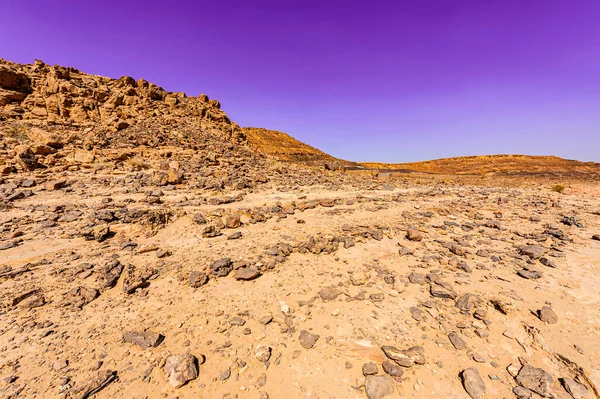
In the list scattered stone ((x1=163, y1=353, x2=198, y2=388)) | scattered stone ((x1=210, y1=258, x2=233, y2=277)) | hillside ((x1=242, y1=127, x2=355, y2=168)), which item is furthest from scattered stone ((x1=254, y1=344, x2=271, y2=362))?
hillside ((x1=242, y1=127, x2=355, y2=168))

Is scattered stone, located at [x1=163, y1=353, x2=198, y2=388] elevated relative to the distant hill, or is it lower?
lower

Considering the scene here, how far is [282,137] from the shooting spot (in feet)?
→ 215

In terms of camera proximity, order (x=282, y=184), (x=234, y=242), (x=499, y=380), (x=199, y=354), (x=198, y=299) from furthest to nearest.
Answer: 1. (x=282, y=184)
2. (x=234, y=242)
3. (x=198, y=299)
4. (x=199, y=354)
5. (x=499, y=380)

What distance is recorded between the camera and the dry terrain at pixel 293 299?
9.87 ft

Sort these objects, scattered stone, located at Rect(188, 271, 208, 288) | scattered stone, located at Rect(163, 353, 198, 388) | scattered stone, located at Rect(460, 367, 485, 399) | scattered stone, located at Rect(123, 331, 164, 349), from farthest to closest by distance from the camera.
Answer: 1. scattered stone, located at Rect(188, 271, 208, 288)
2. scattered stone, located at Rect(123, 331, 164, 349)
3. scattered stone, located at Rect(163, 353, 198, 388)
4. scattered stone, located at Rect(460, 367, 485, 399)

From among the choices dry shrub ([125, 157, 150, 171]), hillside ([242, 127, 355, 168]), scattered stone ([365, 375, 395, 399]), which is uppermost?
hillside ([242, 127, 355, 168])

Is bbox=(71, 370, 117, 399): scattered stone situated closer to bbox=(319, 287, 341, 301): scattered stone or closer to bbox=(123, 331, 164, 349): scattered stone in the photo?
bbox=(123, 331, 164, 349): scattered stone

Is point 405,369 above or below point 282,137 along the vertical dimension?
below

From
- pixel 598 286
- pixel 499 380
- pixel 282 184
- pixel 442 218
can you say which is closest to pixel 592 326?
pixel 598 286

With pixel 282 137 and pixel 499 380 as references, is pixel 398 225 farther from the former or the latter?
pixel 282 137

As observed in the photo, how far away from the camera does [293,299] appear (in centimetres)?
458

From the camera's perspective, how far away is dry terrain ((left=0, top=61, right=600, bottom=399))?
9.87 ft

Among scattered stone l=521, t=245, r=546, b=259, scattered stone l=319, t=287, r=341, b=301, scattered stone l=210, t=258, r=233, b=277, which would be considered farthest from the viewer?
scattered stone l=521, t=245, r=546, b=259

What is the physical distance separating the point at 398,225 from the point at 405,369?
564cm
